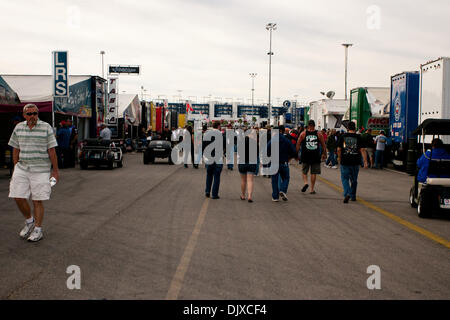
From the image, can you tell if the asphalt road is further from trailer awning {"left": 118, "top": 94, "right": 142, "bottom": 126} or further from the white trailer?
trailer awning {"left": 118, "top": 94, "right": 142, "bottom": 126}

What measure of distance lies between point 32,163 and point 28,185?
342 mm

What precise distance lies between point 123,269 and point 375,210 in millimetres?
6947

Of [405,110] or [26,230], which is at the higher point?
[405,110]

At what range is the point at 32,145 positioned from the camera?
7742 mm

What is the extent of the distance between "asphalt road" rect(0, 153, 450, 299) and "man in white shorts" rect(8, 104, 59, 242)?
25.2 inches

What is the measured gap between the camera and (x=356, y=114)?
1118 inches

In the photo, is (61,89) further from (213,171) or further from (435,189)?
(435,189)

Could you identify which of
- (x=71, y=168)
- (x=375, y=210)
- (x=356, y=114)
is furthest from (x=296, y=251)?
(x=356, y=114)

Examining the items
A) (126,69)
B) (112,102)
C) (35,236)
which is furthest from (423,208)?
(126,69)

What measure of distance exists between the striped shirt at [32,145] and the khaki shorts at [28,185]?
9 cm

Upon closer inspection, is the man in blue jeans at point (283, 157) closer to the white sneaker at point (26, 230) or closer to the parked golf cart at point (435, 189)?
the parked golf cart at point (435, 189)

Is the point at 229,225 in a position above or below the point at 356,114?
below
